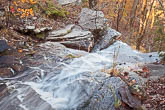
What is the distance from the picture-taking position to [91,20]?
9.23 metres

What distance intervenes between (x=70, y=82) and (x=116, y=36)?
5.51 meters

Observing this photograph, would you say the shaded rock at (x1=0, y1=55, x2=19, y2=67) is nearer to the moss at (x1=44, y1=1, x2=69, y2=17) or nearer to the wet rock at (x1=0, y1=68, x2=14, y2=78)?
the wet rock at (x1=0, y1=68, x2=14, y2=78)

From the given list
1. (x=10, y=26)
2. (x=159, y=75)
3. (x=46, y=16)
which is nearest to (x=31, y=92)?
(x=159, y=75)

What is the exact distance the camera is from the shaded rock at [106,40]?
851 cm

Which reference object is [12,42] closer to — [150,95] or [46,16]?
[46,16]

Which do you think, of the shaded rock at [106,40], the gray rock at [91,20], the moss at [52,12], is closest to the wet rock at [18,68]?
the shaded rock at [106,40]

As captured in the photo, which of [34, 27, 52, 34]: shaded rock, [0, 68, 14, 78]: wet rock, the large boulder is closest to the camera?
[0, 68, 14, 78]: wet rock

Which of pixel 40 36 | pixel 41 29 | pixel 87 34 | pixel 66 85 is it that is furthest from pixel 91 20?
pixel 66 85

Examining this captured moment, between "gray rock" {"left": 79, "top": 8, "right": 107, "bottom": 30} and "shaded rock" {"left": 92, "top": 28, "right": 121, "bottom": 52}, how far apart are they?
50cm

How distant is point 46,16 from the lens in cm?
893

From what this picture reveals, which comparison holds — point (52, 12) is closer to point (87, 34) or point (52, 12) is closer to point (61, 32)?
point (61, 32)

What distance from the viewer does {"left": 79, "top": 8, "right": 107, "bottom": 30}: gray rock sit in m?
9.08

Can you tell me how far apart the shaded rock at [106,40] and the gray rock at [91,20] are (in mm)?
505

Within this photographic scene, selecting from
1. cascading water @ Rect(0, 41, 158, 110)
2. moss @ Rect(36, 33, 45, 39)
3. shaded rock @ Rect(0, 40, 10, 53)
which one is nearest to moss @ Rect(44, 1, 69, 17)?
moss @ Rect(36, 33, 45, 39)
